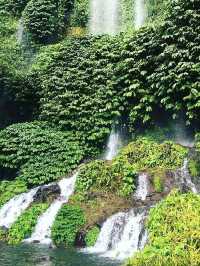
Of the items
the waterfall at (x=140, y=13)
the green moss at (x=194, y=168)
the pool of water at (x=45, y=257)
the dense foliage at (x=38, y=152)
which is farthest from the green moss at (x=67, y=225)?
the waterfall at (x=140, y=13)

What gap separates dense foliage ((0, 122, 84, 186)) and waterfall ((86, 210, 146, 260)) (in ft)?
32.2

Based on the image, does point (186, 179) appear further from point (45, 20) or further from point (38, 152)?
point (45, 20)

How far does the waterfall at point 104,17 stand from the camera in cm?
5288

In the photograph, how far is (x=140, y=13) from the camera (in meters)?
51.3

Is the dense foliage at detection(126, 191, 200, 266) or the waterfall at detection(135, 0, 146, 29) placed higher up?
the waterfall at detection(135, 0, 146, 29)

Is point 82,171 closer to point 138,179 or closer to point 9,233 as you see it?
point 138,179

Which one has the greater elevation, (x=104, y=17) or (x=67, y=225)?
(x=104, y=17)

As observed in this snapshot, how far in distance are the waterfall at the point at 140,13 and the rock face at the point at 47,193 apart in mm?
25010

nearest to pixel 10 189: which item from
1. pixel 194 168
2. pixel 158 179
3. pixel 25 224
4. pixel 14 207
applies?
pixel 14 207

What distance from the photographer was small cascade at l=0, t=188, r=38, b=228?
2938 cm

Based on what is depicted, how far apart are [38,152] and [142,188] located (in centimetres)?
964

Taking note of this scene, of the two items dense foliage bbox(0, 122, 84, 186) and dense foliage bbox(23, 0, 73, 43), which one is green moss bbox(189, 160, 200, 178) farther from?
dense foliage bbox(23, 0, 73, 43)

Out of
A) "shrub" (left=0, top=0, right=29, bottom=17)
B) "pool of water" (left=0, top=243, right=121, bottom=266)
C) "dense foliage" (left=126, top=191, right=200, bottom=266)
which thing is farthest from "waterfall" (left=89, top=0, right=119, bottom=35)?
"dense foliage" (left=126, top=191, right=200, bottom=266)

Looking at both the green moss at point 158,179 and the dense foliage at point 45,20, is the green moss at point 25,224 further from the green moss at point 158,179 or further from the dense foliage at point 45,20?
the dense foliage at point 45,20
